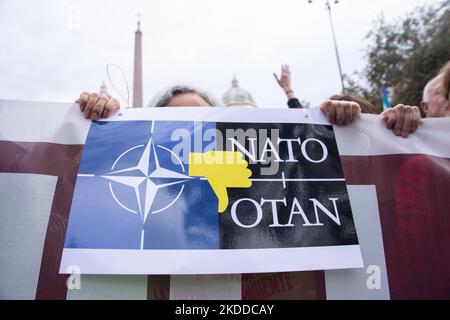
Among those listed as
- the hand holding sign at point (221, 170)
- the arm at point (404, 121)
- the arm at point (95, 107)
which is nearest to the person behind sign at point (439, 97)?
the arm at point (404, 121)

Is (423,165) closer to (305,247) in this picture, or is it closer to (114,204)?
(305,247)

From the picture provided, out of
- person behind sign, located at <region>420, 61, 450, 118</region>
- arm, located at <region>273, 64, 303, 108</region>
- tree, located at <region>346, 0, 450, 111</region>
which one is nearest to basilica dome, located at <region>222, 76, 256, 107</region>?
tree, located at <region>346, 0, 450, 111</region>

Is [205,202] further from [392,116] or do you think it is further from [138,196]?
[392,116]

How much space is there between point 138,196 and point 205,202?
24 cm

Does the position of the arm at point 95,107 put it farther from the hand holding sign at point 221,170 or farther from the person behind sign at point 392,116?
the person behind sign at point 392,116

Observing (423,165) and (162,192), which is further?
(423,165)

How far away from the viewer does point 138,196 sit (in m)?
1.26

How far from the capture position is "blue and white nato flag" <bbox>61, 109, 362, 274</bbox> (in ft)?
3.88

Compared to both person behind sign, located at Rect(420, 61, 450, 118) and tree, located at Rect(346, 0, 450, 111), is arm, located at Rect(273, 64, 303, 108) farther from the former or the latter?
tree, located at Rect(346, 0, 450, 111)

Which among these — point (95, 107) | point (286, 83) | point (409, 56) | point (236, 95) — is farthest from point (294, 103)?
point (236, 95)

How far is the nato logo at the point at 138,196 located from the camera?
3.93 feet
